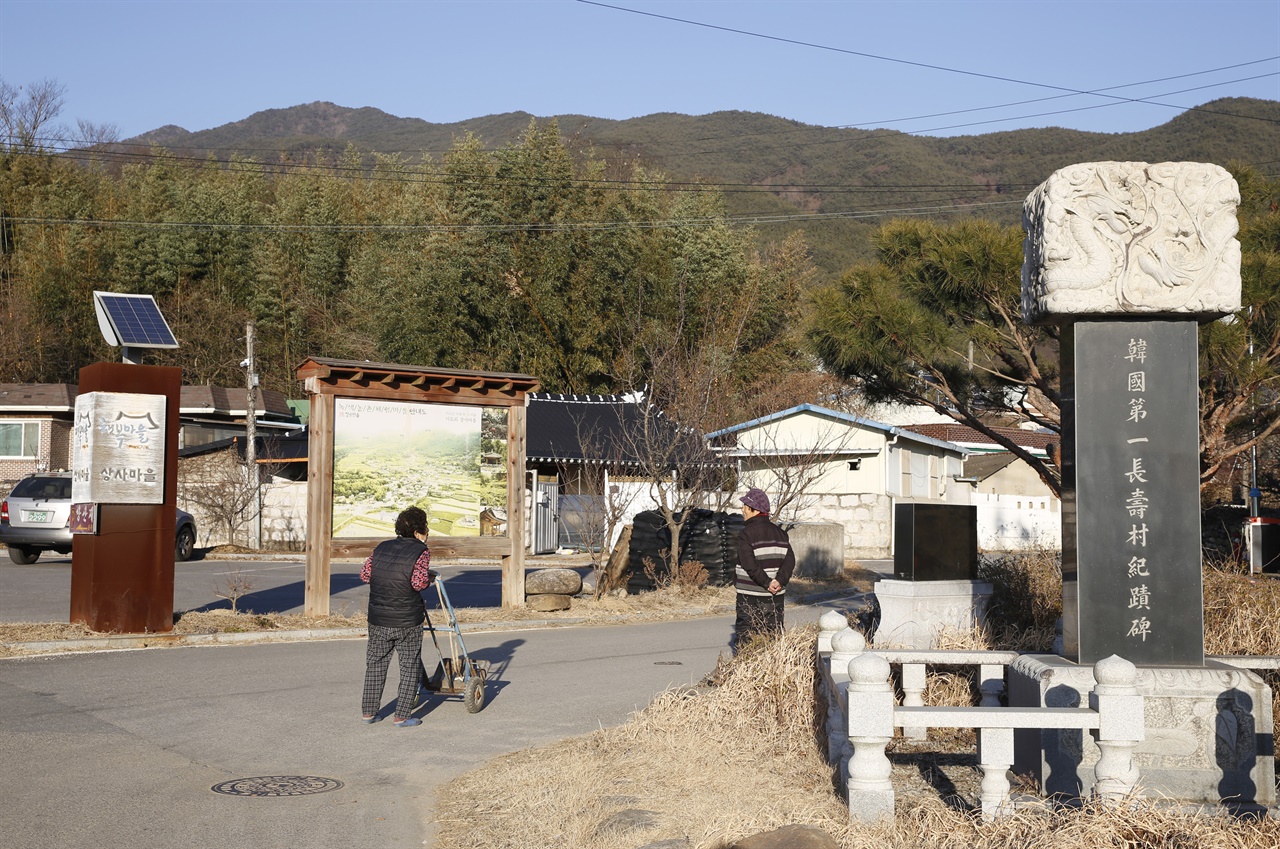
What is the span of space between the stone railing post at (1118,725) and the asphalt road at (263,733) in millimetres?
3438

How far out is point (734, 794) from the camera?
679 centimetres

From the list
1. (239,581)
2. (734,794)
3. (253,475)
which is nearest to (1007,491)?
(253,475)

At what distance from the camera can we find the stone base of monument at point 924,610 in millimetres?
10323

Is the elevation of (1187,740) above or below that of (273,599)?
above

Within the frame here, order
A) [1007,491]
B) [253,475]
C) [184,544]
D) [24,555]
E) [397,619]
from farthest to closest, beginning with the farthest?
[1007,491] → [253,475] → [184,544] → [24,555] → [397,619]

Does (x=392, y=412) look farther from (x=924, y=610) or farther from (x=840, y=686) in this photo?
(x=840, y=686)

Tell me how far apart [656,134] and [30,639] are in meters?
141

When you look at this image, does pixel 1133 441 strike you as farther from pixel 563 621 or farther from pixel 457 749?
pixel 563 621

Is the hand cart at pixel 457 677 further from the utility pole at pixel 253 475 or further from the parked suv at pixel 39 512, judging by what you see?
the utility pole at pixel 253 475

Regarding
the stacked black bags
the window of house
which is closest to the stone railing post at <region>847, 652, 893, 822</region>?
the stacked black bags

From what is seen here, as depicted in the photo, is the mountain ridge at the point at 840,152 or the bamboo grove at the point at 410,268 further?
the mountain ridge at the point at 840,152

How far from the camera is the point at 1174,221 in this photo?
7.75m

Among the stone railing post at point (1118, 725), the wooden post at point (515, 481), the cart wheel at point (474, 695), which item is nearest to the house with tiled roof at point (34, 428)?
the wooden post at point (515, 481)

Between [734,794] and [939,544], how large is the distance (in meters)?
4.44
